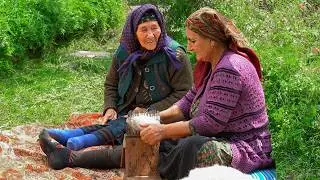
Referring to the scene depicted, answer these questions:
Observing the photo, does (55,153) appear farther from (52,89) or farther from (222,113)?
(52,89)

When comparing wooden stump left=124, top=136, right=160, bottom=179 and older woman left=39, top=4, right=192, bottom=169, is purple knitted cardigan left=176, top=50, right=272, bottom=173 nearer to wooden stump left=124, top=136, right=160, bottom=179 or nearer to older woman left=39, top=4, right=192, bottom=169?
wooden stump left=124, top=136, right=160, bottom=179

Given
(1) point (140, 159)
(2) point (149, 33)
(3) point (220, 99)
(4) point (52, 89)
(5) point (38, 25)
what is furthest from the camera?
(5) point (38, 25)

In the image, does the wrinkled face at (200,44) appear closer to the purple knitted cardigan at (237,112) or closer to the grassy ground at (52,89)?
the purple knitted cardigan at (237,112)

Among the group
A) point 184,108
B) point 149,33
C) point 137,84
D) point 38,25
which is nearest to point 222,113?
point 184,108

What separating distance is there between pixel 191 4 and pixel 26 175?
3.79 m

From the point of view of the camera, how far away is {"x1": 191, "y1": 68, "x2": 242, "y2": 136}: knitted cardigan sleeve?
375 cm

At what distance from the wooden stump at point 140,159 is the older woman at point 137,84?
2.09 ft

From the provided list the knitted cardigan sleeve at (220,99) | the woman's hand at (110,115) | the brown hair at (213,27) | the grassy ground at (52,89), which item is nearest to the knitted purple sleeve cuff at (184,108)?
the knitted cardigan sleeve at (220,99)

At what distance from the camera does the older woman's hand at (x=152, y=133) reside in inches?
157

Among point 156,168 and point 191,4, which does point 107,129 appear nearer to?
point 156,168

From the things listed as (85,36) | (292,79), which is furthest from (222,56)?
(85,36)

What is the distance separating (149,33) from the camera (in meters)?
4.86

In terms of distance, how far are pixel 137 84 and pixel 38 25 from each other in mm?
3326

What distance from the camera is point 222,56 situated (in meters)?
3.91
